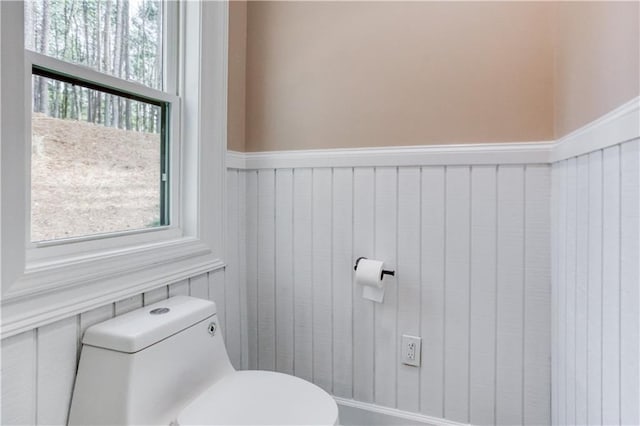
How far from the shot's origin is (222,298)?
1571mm

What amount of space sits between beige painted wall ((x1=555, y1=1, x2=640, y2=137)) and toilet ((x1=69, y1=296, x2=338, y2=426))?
104 cm

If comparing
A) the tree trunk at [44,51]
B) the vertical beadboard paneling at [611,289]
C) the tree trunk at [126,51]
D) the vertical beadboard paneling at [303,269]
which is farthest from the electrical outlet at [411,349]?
the tree trunk at [44,51]

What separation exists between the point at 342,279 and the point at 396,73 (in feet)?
2.83

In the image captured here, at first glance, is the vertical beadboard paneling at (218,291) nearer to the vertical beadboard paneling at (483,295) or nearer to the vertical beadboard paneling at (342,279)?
the vertical beadboard paneling at (342,279)

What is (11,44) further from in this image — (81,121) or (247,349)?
(247,349)

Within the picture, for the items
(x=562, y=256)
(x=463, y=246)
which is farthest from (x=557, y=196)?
(x=463, y=246)

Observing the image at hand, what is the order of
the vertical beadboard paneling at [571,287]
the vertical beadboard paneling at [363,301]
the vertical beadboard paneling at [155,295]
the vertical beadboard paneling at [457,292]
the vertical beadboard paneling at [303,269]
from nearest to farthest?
the vertical beadboard paneling at [571,287] < the vertical beadboard paneling at [155,295] < the vertical beadboard paneling at [457,292] < the vertical beadboard paneling at [363,301] < the vertical beadboard paneling at [303,269]

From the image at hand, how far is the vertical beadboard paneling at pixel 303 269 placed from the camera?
163 cm

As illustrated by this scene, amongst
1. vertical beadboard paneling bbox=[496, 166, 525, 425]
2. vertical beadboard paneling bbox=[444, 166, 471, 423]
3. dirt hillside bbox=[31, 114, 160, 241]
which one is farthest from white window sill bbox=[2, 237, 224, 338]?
vertical beadboard paneling bbox=[496, 166, 525, 425]

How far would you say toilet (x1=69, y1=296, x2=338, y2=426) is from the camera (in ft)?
3.16

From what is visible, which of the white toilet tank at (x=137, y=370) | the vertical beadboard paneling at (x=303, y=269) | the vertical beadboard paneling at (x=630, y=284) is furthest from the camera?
the vertical beadboard paneling at (x=303, y=269)

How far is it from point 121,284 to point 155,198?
1.20ft

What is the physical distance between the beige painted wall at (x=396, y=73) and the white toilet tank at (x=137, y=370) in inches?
35.5

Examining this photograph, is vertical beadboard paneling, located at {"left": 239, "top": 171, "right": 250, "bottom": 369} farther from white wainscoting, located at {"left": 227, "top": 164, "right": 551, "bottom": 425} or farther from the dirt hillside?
the dirt hillside
